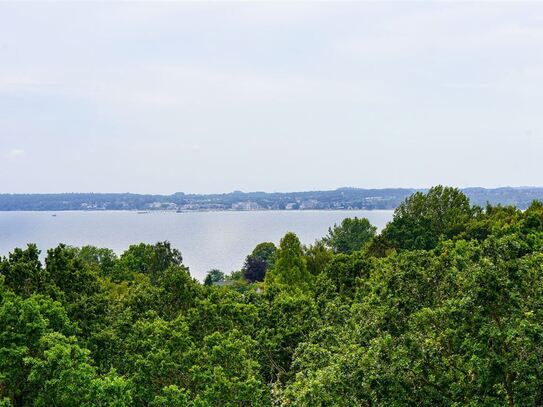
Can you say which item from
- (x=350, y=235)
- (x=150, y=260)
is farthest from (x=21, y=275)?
(x=350, y=235)

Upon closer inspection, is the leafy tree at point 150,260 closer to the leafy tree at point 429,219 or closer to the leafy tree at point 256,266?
the leafy tree at point 429,219

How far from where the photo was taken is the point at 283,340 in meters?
23.8

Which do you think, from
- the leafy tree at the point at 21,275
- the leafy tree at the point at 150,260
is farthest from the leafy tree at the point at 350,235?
the leafy tree at the point at 21,275

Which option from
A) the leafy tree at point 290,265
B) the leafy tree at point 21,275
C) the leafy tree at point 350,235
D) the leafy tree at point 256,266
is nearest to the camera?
the leafy tree at point 21,275

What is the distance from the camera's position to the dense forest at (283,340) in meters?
15.0

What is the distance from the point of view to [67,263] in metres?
24.2

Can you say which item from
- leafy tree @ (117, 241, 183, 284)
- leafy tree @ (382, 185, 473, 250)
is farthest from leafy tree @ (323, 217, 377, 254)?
leafy tree @ (117, 241, 183, 284)

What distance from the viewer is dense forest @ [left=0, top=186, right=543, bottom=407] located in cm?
1498

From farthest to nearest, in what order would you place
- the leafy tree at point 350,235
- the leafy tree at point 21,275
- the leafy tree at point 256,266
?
the leafy tree at point 256,266, the leafy tree at point 350,235, the leafy tree at point 21,275

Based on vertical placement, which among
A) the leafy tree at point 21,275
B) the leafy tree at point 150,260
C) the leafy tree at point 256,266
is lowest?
the leafy tree at point 256,266

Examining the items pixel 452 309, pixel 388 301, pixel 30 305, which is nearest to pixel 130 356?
pixel 30 305

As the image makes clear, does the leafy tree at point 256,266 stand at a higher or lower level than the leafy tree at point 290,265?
lower

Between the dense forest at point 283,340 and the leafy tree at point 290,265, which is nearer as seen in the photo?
the dense forest at point 283,340

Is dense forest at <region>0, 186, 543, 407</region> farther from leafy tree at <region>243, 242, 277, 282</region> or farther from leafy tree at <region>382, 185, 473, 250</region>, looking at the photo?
leafy tree at <region>243, 242, 277, 282</region>
